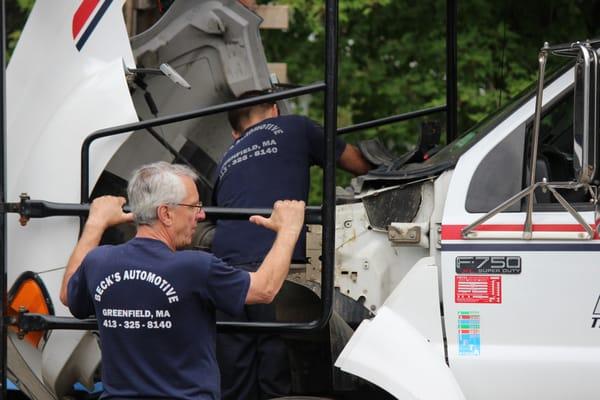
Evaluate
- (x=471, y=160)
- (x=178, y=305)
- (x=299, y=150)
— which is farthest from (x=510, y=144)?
(x=178, y=305)

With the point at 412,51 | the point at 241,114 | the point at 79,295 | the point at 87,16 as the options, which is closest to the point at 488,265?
the point at 79,295

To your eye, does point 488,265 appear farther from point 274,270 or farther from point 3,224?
point 3,224

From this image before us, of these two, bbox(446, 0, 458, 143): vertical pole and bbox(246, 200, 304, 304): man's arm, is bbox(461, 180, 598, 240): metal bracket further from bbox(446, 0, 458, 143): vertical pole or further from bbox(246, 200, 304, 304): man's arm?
bbox(446, 0, 458, 143): vertical pole

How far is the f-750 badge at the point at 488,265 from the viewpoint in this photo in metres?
3.86

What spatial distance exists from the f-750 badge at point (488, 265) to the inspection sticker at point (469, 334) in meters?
0.15

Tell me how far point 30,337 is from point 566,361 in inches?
82.8

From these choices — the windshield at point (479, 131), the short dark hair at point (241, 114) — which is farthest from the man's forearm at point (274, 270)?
the short dark hair at point (241, 114)

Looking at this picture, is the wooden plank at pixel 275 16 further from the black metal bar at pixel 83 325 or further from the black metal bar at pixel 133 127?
the black metal bar at pixel 83 325

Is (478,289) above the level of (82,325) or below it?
above

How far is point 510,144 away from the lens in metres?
4.01

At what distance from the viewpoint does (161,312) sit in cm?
363

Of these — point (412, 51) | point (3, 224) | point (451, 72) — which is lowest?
point (3, 224)

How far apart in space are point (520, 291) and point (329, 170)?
772 mm

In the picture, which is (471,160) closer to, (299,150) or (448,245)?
(448,245)
